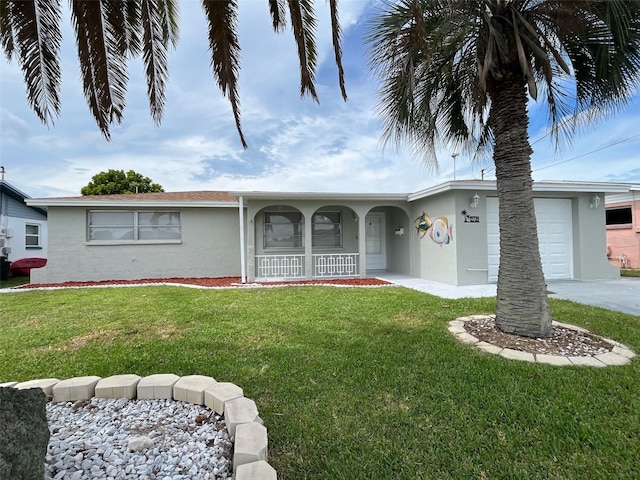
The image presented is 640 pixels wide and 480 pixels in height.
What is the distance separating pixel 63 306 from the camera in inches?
291

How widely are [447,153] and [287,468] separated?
629 centimetres

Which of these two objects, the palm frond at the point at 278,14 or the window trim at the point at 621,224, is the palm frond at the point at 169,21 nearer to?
the palm frond at the point at 278,14

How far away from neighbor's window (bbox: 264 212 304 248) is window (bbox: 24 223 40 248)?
13.8 metres

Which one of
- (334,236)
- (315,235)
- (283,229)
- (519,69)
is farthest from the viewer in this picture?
(334,236)

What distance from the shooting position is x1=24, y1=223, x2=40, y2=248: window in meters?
16.9

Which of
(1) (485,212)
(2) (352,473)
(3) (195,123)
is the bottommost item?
(2) (352,473)

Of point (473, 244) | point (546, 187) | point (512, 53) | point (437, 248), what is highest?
point (512, 53)

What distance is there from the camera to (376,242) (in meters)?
14.5

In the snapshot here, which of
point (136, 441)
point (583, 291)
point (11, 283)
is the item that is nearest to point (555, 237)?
point (583, 291)

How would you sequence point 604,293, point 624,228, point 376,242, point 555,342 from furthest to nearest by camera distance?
1. point 624,228
2. point 376,242
3. point 604,293
4. point 555,342

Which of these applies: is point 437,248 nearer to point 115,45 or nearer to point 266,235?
point 266,235

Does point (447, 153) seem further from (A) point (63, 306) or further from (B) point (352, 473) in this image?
(A) point (63, 306)

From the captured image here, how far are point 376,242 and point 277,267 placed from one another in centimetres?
499

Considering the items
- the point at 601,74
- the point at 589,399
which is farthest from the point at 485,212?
the point at 589,399
